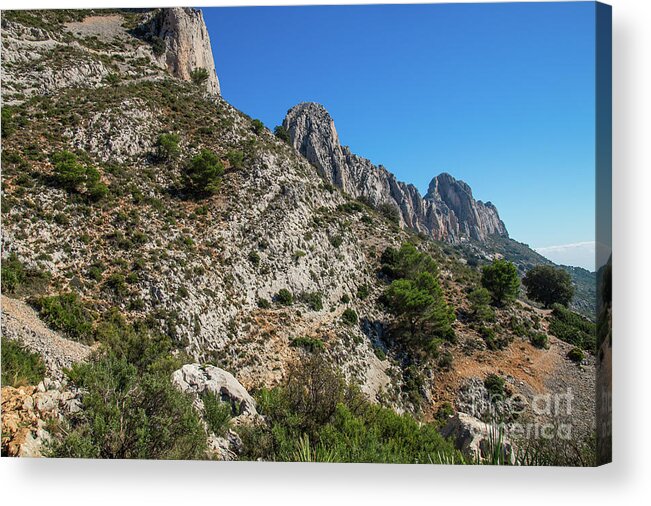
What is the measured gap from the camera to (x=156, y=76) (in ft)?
80.7

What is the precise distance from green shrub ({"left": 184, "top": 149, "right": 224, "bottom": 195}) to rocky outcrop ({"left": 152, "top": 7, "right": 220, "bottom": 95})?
1177 centimetres

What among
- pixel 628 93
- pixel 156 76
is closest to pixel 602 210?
pixel 628 93

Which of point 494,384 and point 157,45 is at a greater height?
point 157,45

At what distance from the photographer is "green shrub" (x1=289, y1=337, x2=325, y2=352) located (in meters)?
14.0

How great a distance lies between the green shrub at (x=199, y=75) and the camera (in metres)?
28.7

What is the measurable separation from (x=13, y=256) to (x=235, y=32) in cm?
888

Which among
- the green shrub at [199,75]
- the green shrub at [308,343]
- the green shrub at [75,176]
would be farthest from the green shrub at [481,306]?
the green shrub at [199,75]

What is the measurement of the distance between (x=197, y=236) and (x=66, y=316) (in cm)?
607

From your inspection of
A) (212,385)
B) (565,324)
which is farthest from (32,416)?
(565,324)

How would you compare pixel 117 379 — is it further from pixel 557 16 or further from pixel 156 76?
pixel 156 76

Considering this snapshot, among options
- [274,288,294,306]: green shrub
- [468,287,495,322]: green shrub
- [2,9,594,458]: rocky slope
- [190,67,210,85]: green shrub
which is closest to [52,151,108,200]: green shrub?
[2,9,594,458]: rocky slope

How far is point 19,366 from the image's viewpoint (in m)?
7.09

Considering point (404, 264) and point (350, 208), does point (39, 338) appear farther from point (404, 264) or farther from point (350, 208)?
point (350, 208)

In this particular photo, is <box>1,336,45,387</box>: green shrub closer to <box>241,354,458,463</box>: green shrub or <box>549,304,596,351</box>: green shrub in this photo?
<box>241,354,458,463</box>: green shrub
